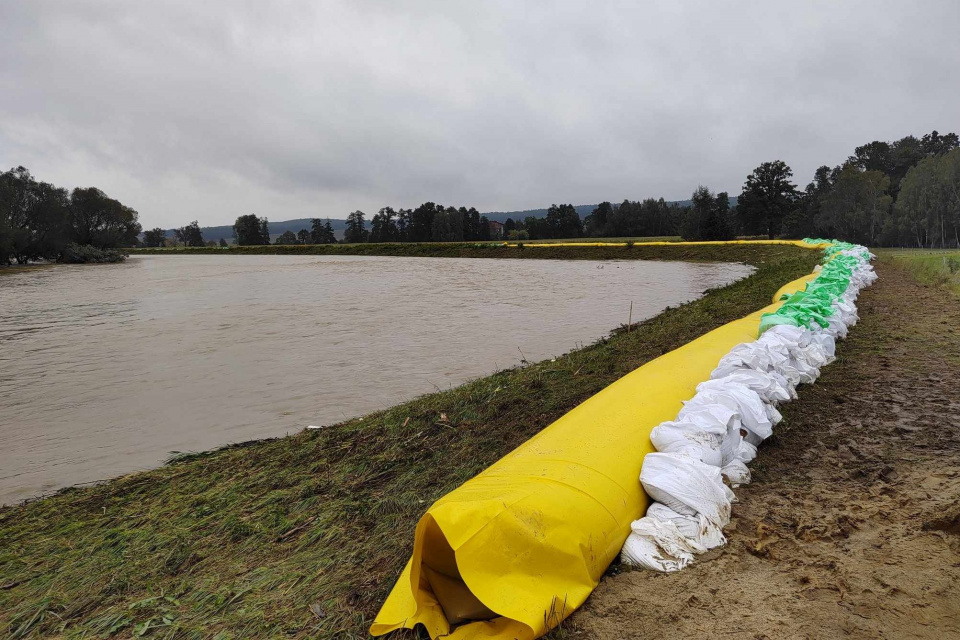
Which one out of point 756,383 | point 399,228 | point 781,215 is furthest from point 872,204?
point 399,228

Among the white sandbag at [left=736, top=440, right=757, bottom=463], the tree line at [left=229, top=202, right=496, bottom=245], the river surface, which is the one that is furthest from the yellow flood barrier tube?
the tree line at [left=229, top=202, right=496, bottom=245]

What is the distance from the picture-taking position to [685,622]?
73.5 inches

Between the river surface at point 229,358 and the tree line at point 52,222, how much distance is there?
2750 cm

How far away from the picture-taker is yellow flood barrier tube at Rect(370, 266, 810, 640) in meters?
1.90

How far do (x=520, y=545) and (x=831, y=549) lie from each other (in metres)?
1.35

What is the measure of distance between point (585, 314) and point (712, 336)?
668 cm

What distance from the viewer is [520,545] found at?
1.98 m

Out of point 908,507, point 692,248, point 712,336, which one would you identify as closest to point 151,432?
point 712,336

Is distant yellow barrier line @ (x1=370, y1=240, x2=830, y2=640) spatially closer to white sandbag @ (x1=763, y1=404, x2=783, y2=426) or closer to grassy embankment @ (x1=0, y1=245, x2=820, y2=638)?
grassy embankment @ (x1=0, y1=245, x2=820, y2=638)

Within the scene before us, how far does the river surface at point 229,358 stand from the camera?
489 cm

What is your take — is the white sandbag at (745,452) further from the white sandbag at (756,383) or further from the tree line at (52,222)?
the tree line at (52,222)

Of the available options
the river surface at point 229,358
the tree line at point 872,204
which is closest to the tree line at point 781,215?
the tree line at point 872,204

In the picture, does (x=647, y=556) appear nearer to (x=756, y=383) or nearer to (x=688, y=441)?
(x=688, y=441)

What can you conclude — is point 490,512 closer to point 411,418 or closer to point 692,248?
point 411,418
